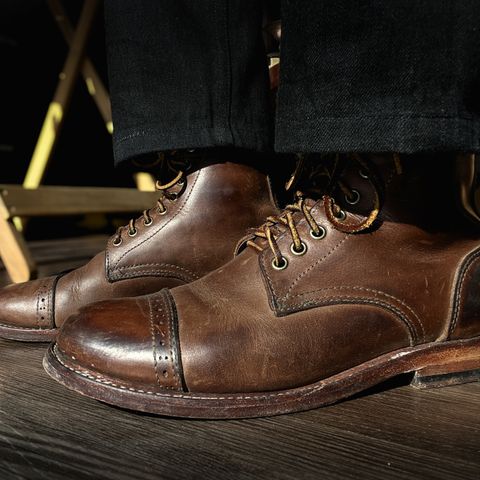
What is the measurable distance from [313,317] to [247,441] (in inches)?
5.5

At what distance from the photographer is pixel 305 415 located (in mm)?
480

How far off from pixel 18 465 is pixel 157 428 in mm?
114

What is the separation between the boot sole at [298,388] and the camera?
467 millimetres

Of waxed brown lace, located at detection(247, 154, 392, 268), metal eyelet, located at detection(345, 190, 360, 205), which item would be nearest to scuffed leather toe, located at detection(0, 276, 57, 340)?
waxed brown lace, located at detection(247, 154, 392, 268)

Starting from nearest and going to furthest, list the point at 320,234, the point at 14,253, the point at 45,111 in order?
the point at 320,234, the point at 14,253, the point at 45,111

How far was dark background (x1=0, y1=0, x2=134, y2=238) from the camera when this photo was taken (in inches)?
97.7

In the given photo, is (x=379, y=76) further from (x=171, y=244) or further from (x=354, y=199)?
(x=171, y=244)

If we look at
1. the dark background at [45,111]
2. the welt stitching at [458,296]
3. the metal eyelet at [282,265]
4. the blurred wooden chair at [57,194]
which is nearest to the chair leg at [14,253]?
the blurred wooden chair at [57,194]

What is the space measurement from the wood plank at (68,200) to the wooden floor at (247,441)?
2.90ft

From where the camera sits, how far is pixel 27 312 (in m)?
0.70

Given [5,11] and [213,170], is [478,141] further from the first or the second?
[5,11]

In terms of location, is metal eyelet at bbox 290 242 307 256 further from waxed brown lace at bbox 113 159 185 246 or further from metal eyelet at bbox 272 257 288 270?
waxed brown lace at bbox 113 159 185 246

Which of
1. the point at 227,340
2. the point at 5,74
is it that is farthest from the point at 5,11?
the point at 227,340

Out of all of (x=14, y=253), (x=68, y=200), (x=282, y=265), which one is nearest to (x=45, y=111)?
(x=68, y=200)
